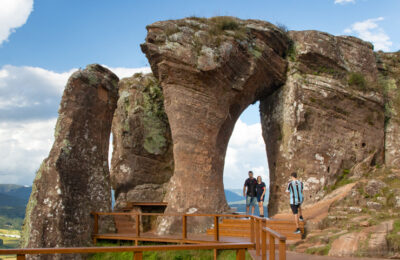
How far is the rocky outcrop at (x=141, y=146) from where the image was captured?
18.6 m

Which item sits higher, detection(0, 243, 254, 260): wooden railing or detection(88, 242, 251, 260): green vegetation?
detection(0, 243, 254, 260): wooden railing

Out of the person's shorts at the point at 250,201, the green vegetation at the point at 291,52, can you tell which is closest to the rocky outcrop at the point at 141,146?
the person's shorts at the point at 250,201

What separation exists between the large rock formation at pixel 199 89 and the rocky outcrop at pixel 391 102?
6688 millimetres

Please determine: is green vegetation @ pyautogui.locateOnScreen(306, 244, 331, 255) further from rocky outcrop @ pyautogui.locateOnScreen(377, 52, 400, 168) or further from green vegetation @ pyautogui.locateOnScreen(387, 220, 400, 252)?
rocky outcrop @ pyautogui.locateOnScreen(377, 52, 400, 168)

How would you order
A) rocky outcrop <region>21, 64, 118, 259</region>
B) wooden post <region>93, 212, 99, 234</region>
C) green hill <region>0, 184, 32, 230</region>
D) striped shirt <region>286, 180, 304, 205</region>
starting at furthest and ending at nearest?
green hill <region>0, 184, 32, 230</region>, wooden post <region>93, 212, 99, 234</region>, rocky outcrop <region>21, 64, 118, 259</region>, striped shirt <region>286, 180, 304, 205</region>

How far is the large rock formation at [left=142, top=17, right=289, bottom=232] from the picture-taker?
51.1 feet

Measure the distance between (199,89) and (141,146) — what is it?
15.1 feet

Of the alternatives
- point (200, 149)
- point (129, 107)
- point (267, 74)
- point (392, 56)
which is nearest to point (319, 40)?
point (267, 74)

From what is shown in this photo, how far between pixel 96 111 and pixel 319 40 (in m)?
10.3

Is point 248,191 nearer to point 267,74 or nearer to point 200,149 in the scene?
point 200,149

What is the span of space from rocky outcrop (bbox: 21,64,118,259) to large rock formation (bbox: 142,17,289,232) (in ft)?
8.79

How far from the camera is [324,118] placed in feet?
58.9

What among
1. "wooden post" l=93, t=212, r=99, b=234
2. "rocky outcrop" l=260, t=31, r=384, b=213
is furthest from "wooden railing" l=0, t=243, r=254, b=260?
"rocky outcrop" l=260, t=31, r=384, b=213

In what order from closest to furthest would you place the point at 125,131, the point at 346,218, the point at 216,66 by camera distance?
1. the point at 346,218
2. the point at 216,66
3. the point at 125,131
